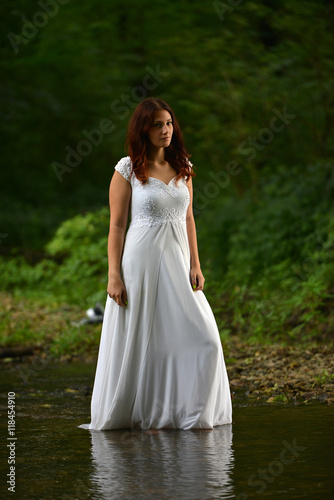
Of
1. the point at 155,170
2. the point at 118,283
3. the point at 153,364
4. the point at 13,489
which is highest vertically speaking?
the point at 155,170

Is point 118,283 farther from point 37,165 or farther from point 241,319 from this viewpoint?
point 37,165

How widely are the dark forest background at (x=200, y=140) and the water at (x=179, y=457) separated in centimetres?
384

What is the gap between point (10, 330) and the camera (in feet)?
36.7

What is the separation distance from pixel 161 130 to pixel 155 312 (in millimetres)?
1253

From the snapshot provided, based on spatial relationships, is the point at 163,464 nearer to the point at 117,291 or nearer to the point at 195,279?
the point at 117,291

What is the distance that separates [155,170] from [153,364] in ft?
4.40

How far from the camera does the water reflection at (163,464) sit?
145 inches

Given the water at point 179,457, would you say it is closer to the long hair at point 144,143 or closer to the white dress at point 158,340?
the white dress at point 158,340

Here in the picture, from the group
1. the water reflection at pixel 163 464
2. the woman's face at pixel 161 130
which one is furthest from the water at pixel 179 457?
the woman's face at pixel 161 130

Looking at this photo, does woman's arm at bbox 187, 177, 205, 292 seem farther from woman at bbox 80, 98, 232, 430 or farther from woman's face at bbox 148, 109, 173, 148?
woman's face at bbox 148, 109, 173, 148

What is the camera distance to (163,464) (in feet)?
13.8

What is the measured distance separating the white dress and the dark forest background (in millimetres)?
3898

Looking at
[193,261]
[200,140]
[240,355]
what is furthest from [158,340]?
[200,140]

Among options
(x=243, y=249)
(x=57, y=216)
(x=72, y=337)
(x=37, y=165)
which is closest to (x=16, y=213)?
(x=57, y=216)
